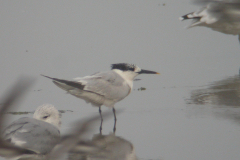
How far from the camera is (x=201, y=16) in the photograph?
6.91 metres

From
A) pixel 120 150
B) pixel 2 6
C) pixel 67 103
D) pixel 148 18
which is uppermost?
pixel 2 6

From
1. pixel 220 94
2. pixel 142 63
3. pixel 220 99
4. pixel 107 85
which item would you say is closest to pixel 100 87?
pixel 107 85

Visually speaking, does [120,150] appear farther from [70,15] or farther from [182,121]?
[70,15]

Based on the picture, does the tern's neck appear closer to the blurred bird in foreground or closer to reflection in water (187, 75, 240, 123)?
reflection in water (187, 75, 240, 123)

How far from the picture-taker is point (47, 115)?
155 inches

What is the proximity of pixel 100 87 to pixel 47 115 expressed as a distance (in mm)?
1436

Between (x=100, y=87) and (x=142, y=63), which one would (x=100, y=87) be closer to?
(x=100, y=87)

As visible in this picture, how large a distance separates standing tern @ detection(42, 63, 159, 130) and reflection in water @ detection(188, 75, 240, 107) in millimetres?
1098

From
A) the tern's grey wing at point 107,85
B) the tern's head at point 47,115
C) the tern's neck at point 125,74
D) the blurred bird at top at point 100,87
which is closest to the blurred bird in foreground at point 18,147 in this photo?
the tern's head at point 47,115

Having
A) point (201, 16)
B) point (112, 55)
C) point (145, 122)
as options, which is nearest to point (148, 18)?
point (112, 55)

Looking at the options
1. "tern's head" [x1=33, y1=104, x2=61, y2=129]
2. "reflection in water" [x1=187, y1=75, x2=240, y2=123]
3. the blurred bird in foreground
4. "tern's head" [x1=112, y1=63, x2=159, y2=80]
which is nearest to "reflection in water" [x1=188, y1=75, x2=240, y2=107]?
"reflection in water" [x1=187, y1=75, x2=240, y2=123]

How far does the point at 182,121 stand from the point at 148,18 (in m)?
8.02

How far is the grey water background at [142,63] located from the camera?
4270 millimetres

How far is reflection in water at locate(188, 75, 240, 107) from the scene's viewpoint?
5.46m
